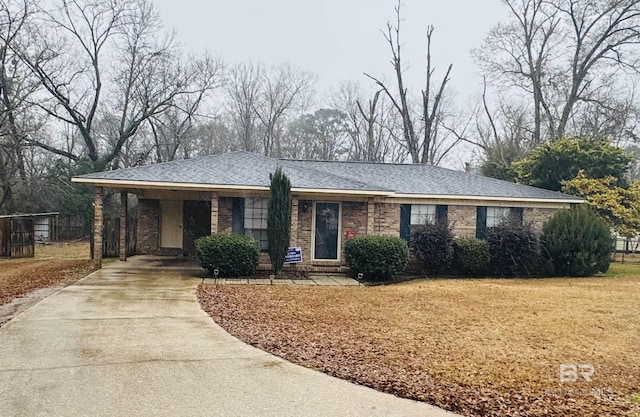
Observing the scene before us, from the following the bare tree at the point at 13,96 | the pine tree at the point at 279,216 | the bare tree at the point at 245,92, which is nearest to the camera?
the pine tree at the point at 279,216

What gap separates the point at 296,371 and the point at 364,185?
353 inches

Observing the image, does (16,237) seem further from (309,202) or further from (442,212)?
(442,212)

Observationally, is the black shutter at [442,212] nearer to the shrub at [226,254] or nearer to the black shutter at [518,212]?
the black shutter at [518,212]

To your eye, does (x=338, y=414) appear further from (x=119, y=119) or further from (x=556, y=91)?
(x=119, y=119)

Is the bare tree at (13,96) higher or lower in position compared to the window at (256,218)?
higher

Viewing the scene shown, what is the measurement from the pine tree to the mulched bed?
2.04 metres

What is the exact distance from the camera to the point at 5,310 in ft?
25.1

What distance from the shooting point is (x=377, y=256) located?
40.4ft

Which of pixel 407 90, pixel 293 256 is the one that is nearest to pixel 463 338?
pixel 293 256

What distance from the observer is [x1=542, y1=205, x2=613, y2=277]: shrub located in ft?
44.6

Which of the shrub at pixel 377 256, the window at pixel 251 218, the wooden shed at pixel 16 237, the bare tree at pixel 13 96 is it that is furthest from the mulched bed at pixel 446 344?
the bare tree at pixel 13 96

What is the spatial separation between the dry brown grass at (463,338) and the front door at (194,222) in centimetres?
609

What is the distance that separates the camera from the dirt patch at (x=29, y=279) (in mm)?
8156

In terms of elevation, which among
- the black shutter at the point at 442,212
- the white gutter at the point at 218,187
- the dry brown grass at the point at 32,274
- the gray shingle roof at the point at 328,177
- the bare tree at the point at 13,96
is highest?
the bare tree at the point at 13,96
